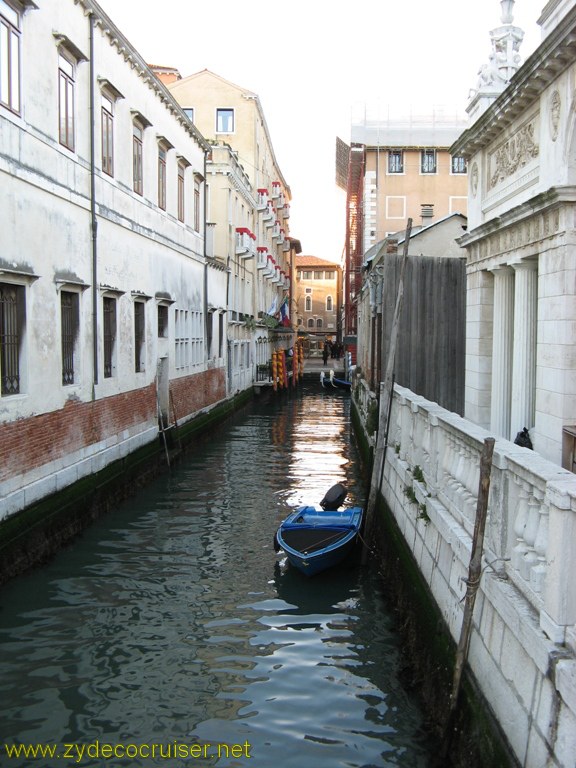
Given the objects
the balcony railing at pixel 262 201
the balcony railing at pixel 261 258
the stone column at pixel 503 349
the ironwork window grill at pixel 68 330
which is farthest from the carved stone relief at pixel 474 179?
the balcony railing at pixel 262 201

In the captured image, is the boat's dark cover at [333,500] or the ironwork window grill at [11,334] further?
the boat's dark cover at [333,500]

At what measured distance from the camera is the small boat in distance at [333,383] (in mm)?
33844

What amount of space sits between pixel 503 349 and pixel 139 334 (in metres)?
7.31

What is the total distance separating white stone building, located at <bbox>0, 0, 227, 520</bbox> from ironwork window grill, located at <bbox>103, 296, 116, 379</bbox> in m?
0.03

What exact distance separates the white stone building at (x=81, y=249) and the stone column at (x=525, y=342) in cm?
560

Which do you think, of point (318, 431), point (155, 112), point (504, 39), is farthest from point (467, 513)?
point (318, 431)

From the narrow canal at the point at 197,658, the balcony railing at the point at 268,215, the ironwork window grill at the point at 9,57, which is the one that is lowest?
the narrow canal at the point at 197,658

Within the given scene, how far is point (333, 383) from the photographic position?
34812 mm

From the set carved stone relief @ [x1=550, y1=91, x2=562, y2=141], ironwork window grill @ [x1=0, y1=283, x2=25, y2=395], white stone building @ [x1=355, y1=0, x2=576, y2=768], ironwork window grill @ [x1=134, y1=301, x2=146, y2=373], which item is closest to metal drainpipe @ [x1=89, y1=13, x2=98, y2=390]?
ironwork window grill @ [x1=0, y1=283, x2=25, y2=395]

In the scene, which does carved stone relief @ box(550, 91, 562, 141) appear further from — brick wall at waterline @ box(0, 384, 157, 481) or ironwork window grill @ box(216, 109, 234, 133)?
ironwork window grill @ box(216, 109, 234, 133)

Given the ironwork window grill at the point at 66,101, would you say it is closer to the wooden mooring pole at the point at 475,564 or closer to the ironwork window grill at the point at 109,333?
the ironwork window grill at the point at 109,333

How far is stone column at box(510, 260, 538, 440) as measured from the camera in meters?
8.62

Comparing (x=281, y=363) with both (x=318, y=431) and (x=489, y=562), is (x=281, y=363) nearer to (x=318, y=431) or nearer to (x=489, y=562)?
(x=318, y=431)

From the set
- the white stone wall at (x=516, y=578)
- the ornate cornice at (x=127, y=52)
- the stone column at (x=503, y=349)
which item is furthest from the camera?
the ornate cornice at (x=127, y=52)
